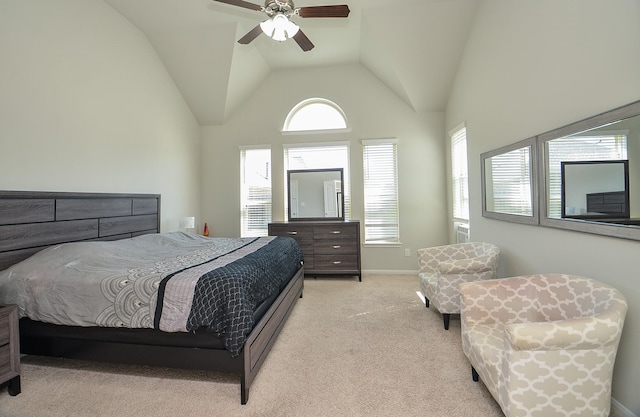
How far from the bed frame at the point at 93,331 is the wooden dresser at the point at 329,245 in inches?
56.6

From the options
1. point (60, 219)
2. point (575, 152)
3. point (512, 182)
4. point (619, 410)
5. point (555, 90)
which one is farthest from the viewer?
point (512, 182)

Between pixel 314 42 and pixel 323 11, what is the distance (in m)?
1.87

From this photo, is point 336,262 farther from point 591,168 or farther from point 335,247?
point 591,168

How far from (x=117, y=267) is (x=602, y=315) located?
315 cm

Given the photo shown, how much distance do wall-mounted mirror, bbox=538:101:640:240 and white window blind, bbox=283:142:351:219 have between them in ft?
9.90

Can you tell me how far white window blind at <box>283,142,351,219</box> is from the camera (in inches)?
197

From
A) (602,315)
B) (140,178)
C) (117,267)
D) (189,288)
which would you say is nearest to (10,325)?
(117,267)

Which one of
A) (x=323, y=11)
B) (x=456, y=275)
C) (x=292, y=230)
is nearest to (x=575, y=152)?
(x=456, y=275)

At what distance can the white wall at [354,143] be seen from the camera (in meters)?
4.81

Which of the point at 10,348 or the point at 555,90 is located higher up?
the point at 555,90

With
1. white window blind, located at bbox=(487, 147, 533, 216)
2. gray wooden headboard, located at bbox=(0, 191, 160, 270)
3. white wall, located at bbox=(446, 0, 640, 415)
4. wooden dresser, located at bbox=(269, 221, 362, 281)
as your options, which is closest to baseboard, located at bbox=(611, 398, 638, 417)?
white wall, located at bbox=(446, 0, 640, 415)

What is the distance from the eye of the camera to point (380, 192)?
16.3 ft

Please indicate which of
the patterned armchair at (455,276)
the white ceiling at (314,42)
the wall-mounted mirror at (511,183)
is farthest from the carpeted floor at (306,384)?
the white ceiling at (314,42)

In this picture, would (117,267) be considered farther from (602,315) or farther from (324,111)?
(324,111)
